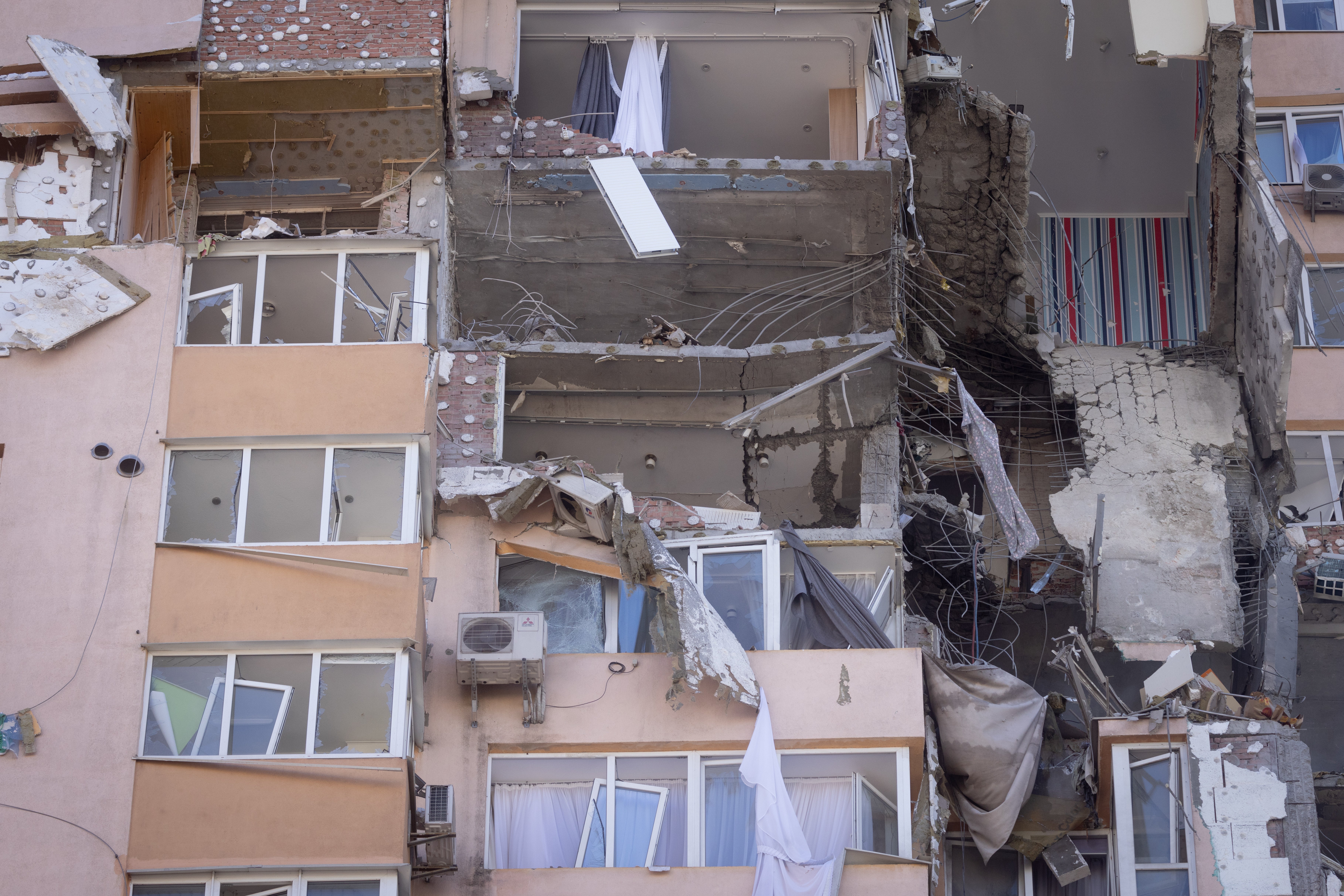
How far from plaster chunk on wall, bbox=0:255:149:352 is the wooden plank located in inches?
352

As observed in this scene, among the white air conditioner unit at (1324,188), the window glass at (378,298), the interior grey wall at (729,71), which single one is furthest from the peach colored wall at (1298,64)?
the window glass at (378,298)

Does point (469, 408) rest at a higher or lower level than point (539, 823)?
higher

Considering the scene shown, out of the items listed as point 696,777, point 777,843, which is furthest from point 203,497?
point 777,843

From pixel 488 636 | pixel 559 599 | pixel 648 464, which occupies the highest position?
pixel 648 464

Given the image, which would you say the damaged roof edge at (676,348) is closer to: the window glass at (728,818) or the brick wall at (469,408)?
the brick wall at (469,408)

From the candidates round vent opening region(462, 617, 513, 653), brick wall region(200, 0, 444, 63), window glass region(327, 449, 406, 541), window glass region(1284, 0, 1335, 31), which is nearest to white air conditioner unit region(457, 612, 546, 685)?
round vent opening region(462, 617, 513, 653)

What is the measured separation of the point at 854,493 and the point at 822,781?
17.3ft

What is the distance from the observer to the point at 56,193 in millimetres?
17297

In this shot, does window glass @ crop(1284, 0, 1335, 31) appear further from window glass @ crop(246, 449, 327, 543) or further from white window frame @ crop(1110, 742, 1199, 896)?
window glass @ crop(246, 449, 327, 543)

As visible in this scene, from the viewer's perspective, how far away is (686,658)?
14922mm

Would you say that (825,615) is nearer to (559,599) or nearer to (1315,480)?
(559,599)

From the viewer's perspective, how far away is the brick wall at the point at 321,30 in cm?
1850

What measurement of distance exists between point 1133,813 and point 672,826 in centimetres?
461

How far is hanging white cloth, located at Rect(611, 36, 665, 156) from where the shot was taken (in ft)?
64.0
